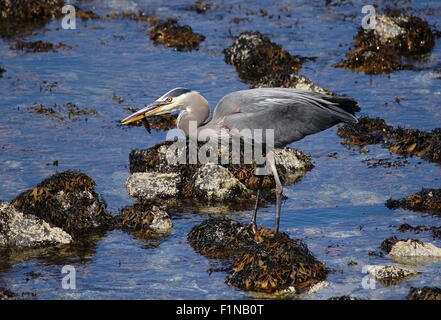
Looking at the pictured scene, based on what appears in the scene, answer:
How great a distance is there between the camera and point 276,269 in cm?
999

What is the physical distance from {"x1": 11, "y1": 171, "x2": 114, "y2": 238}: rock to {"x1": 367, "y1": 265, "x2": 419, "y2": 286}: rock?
154 inches

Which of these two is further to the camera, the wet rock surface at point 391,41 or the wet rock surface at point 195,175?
the wet rock surface at point 391,41

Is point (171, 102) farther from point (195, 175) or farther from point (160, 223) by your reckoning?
point (195, 175)

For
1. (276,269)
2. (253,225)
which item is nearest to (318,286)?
(276,269)

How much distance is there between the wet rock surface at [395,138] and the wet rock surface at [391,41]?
12.4ft

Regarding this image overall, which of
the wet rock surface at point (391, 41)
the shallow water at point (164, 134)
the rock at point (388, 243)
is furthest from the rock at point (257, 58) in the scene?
the rock at point (388, 243)

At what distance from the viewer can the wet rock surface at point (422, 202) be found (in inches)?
476

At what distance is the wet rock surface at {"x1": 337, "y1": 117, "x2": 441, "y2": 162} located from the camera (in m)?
14.2

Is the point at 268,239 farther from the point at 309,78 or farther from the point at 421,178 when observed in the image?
the point at 309,78

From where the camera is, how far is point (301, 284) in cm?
987

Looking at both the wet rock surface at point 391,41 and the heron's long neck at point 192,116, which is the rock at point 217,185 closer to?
the heron's long neck at point 192,116

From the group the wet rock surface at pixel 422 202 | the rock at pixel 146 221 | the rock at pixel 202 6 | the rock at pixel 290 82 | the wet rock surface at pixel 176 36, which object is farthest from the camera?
the rock at pixel 202 6

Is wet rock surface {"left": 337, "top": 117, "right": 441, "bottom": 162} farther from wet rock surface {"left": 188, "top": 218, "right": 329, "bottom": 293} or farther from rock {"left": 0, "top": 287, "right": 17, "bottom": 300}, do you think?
rock {"left": 0, "top": 287, "right": 17, "bottom": 300}

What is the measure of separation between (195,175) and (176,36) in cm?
849
